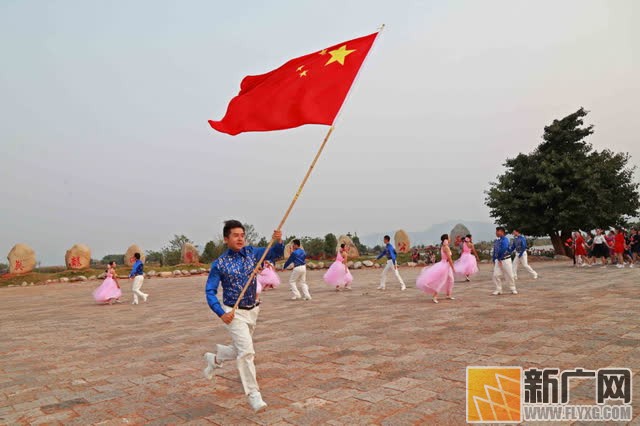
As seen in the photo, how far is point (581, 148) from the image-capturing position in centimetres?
3269

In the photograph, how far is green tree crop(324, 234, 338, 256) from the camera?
1896 inches

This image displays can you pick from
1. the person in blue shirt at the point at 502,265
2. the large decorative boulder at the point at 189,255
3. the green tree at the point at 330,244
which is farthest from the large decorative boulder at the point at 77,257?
the person in blue shirt at the point at 502,265

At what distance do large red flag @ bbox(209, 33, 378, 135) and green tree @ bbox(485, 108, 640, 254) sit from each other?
28648mm

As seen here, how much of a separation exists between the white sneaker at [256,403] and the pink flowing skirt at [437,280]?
29.2 feet

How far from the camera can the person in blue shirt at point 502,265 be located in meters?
13.5

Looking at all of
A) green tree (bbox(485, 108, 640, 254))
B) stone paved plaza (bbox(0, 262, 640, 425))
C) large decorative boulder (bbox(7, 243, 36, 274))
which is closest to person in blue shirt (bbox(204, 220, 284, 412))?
stone paved plaza (bbox(0, 262, 640, 425))

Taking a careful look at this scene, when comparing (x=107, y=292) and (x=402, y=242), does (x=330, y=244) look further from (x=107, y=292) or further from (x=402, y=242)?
(x=107, y=292)

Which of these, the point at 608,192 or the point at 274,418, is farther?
the point at 608,192

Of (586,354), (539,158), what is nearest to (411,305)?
(586,354)

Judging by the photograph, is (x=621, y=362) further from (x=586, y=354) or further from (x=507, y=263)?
(x=507, y=263)

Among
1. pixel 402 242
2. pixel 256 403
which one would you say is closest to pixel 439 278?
pixel 256 403

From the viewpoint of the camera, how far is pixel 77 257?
38781 mm

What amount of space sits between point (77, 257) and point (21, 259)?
4.07m

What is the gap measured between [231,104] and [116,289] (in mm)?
13019
